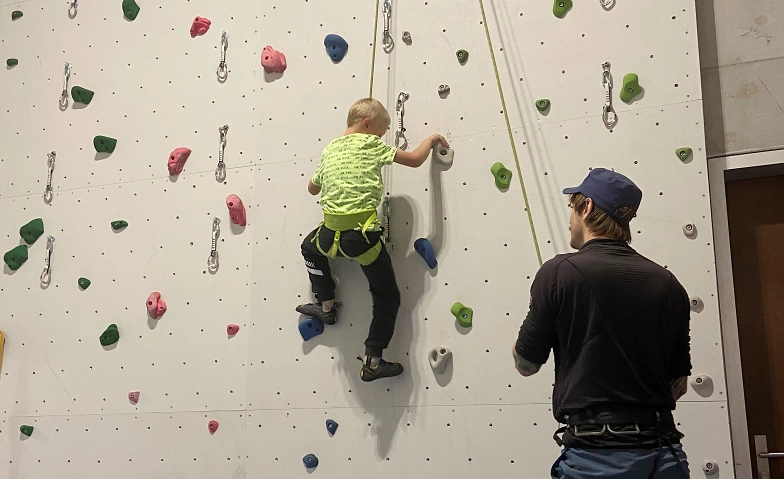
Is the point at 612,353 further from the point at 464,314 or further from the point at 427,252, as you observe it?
the point at 427,252

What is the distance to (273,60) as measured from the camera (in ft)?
9.70

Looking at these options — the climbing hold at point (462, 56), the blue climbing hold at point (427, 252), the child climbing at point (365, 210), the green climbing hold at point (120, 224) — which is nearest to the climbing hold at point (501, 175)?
the child climbing at point (365, 210)

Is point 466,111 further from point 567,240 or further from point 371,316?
point 371,316

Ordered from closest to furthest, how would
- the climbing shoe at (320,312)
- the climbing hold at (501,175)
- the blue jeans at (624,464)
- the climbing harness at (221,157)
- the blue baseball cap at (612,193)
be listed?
the blue jeans at (624,464)
the blue baseball cap at (612,193)
the climbing hold at (501,175)
the climbing shoe at (320,312)
the climbing harness at (221,157)

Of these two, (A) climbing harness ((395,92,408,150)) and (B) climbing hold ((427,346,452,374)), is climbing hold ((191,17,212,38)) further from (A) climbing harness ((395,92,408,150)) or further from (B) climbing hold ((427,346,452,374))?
(B) climbing hold ((427,346,452,374))

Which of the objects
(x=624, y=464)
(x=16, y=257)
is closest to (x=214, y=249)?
(x=16, y=257)

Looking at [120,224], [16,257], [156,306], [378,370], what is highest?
[120,224]

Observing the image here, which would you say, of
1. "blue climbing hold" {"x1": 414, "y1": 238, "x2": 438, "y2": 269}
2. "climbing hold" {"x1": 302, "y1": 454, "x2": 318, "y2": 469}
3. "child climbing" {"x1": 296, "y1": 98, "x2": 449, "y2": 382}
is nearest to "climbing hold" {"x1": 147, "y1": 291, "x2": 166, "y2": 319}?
"child climbing" {"x1": 296, "y1": 98, "x2": 449, "y2": 382}

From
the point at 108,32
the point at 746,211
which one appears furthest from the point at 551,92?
the point at 108,32

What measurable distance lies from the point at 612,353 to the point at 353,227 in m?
1.16

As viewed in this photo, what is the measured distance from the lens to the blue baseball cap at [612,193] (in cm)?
159

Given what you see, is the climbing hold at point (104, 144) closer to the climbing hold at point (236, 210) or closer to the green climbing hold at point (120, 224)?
the green climbing hold at point (120, 224)

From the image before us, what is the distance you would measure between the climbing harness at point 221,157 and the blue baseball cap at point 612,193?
1786 mm

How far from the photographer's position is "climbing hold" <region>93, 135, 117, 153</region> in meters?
3.20
